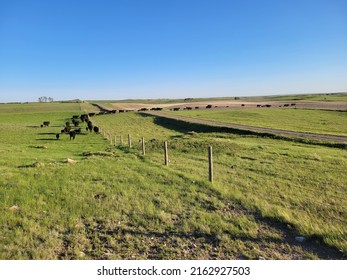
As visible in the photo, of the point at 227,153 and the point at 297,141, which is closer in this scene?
the point at 227,153

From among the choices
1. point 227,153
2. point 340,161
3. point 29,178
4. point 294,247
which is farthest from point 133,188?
point 340,161

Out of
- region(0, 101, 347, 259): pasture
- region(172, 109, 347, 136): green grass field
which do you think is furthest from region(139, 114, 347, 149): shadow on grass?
A: region(0, 101, 347, 259): pasture

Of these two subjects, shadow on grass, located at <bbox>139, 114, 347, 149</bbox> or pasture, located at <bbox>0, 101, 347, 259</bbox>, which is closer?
pasture, located at <bbox>0, 101, 347, 259</bbox>

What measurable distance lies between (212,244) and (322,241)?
2698mm

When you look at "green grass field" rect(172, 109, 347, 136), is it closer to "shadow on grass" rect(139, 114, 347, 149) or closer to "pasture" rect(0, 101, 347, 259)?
"shadow on grass" rect(139, 114, 347, 149)

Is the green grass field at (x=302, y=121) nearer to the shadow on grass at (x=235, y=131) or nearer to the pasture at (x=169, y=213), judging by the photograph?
the shadow on grass at (x=235, y=131)

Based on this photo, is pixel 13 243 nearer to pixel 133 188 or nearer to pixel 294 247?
pixel 133 188

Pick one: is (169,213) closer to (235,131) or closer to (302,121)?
(235,131)

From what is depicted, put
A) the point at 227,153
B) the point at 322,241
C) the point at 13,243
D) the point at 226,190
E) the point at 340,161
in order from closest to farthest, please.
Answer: the point at 13,243
the point at 322,241
the point at 226,190
the point at 340,161
the point at 227,153

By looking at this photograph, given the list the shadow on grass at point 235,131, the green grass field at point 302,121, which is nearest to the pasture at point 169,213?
the shadow on grass at point 235,131

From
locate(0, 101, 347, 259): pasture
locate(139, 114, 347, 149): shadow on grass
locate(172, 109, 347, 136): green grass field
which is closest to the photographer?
locate(0, 101, 347, 259): pasture

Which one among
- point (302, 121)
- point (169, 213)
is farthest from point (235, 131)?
point (169, 213)

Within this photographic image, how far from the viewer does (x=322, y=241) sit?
6.62 metres

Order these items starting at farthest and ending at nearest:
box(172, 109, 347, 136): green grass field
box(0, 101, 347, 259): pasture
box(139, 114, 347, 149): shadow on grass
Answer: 1. box(172, 109, 347, 136): green grass field
2. box(139, 114, 347, 149): shadow on grass
3. box(0, 101, 347, 259): pasture
